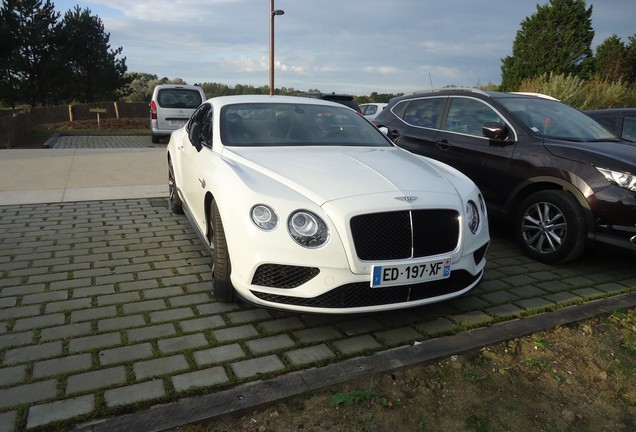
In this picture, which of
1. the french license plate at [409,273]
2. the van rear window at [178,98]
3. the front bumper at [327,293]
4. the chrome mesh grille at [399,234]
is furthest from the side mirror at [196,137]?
the van rear window at [178,98]

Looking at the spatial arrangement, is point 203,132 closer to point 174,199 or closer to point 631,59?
point 174,199

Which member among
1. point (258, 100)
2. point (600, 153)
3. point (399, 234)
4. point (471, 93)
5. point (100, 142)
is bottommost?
point (100, 142)

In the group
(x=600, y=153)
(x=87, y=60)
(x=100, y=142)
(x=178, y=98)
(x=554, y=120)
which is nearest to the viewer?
(x=600, y=153)

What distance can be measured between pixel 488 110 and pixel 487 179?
850 millimetres

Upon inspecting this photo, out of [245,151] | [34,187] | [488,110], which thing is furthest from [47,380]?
[34,187]

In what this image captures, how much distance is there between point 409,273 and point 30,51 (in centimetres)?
4236

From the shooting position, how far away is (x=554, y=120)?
5.36 metres

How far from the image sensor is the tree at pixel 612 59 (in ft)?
108

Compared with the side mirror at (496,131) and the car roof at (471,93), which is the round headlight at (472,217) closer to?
the side mirror at (496,131)

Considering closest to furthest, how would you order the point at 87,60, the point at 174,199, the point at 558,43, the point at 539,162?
the point at 539,162, the point at 174,199, the point at 558,43, the point at 87,60

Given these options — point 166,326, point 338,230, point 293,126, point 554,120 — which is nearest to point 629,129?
point 554,120

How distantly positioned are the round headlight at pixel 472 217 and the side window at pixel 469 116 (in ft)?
7.37

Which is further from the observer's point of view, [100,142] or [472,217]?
[100,142]

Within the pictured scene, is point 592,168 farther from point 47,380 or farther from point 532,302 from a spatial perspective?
point 47,380
